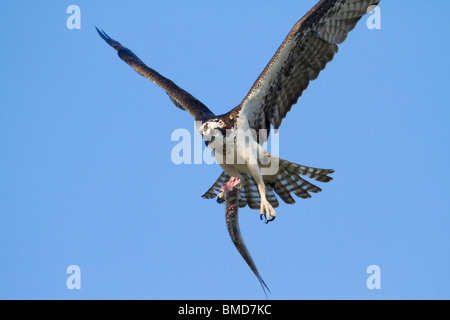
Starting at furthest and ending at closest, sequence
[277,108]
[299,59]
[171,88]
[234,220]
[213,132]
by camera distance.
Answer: [171,88], [277,108], [299,59], [213,132], [234,220]

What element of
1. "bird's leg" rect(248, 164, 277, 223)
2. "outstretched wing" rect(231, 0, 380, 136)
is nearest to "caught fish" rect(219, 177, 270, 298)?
"bird's leg" rect(248, 164, 277, 223)

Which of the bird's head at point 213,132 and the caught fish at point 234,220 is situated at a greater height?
the bird's head at point 213,132

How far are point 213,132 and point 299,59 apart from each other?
152cm

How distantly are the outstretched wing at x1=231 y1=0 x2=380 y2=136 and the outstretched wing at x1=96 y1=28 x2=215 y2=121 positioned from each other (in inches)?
22.8

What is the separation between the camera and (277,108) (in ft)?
31.1

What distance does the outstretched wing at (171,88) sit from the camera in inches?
376

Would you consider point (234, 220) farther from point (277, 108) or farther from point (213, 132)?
point (277, 108)

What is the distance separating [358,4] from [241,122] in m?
2.10

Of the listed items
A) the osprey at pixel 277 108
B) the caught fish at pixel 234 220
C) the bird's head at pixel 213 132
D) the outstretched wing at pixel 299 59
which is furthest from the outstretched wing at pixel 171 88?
the caught fish at pixel 234 220

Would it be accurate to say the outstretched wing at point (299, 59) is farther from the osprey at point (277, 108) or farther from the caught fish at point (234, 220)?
the caught fish at point (234, 220)

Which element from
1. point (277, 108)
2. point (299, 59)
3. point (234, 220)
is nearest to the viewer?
point (234, 220)

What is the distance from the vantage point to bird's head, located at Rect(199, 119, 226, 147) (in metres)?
8.80

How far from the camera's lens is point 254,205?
9.95 meters

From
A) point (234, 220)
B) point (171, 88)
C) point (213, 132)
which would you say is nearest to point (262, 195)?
point (213, 132)
